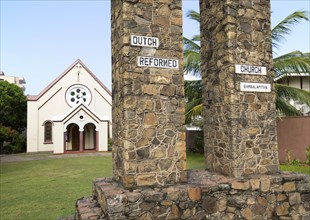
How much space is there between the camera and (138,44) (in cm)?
492

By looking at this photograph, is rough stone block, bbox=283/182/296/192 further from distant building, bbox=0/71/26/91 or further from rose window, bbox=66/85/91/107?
distant building, bbox=0/71/26/91

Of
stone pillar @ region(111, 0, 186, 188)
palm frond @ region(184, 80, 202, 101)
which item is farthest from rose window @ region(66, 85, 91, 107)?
stone pillar @ region(111, 0, 186, 188)

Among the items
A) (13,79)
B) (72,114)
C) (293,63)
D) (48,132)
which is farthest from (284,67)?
(13,79)

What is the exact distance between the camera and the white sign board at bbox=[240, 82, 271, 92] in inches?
224

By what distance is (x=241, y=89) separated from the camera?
223 inches

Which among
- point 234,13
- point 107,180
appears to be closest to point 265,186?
point 107,180

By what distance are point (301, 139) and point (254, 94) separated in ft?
25.9

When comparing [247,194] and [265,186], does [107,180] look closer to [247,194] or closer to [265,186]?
[247,194]

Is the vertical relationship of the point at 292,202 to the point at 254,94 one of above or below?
→ below

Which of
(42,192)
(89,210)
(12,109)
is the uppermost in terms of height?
(12,109)

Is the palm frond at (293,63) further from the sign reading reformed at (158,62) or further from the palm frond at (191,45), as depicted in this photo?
the sign reading reformed at (158,62)

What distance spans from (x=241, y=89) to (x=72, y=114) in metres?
17.7

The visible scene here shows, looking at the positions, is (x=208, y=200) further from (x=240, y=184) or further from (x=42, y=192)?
(x=42, y=192)

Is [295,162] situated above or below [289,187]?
below
